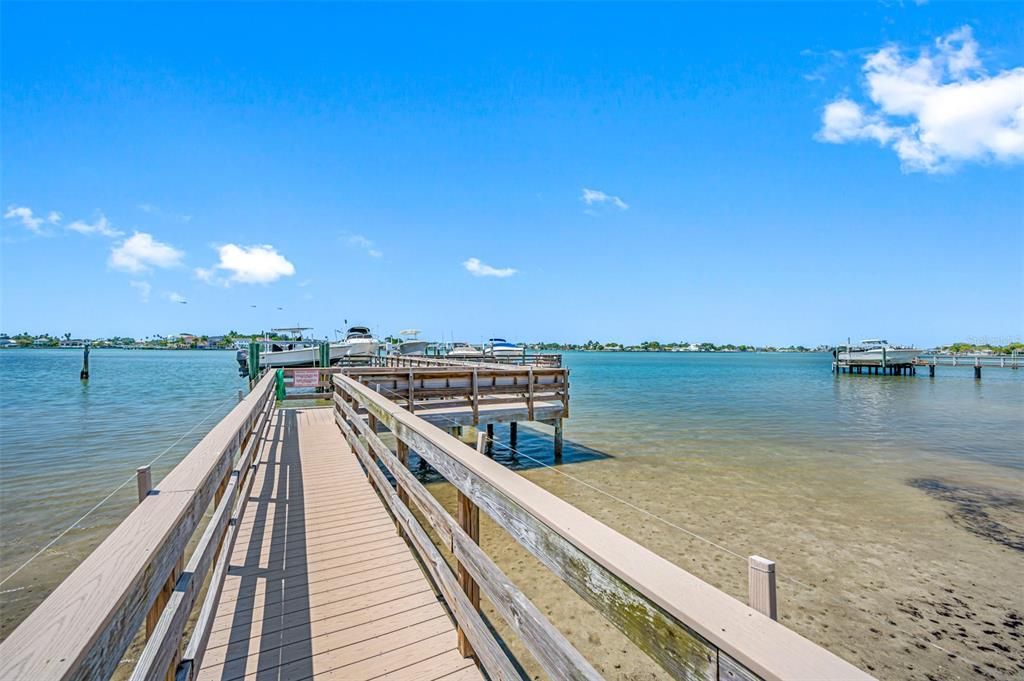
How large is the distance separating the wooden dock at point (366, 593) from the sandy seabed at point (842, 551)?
1.68 m

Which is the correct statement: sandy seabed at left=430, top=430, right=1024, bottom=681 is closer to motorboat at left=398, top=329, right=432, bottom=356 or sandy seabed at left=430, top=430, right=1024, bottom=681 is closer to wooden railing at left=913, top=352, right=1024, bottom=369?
motorboat at left=398, top=329, right=432, bottom=356

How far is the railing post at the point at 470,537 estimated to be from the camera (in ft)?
9.73

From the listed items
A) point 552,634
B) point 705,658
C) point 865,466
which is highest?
point 705,658

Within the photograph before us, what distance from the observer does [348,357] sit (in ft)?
115

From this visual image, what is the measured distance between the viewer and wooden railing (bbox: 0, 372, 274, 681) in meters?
1.14

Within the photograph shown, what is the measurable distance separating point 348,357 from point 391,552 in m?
32.6

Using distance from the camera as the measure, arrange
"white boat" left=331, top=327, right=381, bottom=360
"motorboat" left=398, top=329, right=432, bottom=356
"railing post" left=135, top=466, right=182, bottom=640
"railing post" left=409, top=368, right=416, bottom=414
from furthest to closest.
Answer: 1. "motorboat" left=398, top=329, right=432, bottom=356
2. "white boat" left=331, top=327, right=381, bottom=360
3. "railing post" left=409, top=368, right=416, bottom=414
4. "railing post" left=135, top=466, right=182, bottom=640

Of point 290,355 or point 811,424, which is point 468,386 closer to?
point 811,424

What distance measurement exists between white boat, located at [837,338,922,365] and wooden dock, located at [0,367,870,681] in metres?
62.3

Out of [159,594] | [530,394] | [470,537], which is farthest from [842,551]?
[159,594]

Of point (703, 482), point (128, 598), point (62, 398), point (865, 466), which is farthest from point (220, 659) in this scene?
point (62, 398)

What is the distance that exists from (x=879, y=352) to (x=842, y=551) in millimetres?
57972

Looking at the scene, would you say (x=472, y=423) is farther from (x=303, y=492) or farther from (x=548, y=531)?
(x=548, y=531)

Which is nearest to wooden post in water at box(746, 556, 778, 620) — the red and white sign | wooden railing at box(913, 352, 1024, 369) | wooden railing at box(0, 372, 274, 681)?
wooden railing at box(0, 372, 274, 681)
